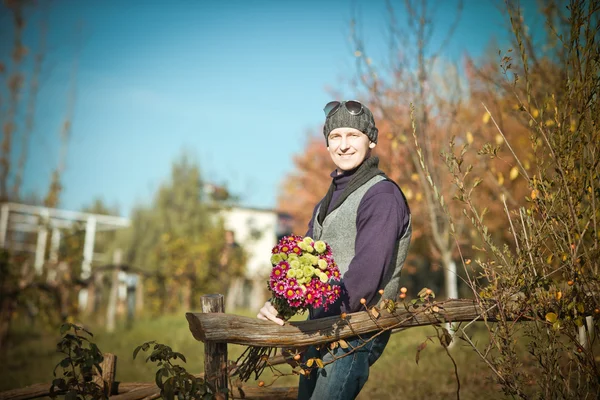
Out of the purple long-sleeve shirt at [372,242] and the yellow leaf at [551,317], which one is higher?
the purple long-sleeve shirt at [372,242]

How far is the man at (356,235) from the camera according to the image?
2529 mm

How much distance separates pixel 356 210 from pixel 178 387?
1279 mm

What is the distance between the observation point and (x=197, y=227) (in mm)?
22781

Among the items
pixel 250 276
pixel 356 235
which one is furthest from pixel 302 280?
pixel 250 276

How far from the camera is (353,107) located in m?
3.02

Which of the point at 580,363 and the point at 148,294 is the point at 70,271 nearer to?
the point at 148,294

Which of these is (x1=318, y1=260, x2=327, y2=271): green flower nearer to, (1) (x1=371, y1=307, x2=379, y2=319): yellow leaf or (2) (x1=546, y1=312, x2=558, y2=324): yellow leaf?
(1) (x1=371, y1=307, x2=379, y2=319): yellow leaf

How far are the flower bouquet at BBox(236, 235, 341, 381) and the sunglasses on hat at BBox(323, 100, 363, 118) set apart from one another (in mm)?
900

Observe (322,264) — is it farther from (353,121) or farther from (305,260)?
(353,121)

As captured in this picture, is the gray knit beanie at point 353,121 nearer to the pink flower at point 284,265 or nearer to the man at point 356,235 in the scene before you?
the man at point 356,235

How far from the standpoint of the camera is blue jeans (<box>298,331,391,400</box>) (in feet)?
8.55

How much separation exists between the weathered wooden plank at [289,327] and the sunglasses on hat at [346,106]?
43.5 inches

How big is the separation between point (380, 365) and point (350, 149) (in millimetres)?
3694

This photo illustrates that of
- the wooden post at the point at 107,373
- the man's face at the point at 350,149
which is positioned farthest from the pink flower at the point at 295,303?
the wooden post at the point at 107,373
